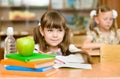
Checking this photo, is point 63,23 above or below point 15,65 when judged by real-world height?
above

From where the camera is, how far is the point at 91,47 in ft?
9.21

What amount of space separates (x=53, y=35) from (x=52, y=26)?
0.06 metres

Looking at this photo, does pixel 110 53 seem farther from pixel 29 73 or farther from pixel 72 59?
pixel 29 73

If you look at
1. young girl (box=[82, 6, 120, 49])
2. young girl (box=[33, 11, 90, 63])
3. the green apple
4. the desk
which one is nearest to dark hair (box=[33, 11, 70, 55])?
young girl (box=[33, 11, 90, 63])

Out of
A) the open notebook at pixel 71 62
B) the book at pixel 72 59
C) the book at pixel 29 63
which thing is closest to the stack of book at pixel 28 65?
the book at pixel 29 63

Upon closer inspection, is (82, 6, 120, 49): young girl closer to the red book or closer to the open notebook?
the open notebook

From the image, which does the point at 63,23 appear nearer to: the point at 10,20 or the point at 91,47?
the point at 91,47

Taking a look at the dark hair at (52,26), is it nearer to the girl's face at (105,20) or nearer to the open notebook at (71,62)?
the open notebook at (71,62)

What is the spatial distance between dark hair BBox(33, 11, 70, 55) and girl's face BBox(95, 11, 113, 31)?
117 cm

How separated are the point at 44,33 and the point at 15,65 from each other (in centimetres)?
63

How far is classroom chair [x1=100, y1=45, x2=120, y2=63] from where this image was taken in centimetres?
200

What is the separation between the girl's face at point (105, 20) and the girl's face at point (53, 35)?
1.27 m

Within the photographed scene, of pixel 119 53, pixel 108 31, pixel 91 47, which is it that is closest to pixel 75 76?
pixel 119 53

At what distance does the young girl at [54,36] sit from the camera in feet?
5.83
